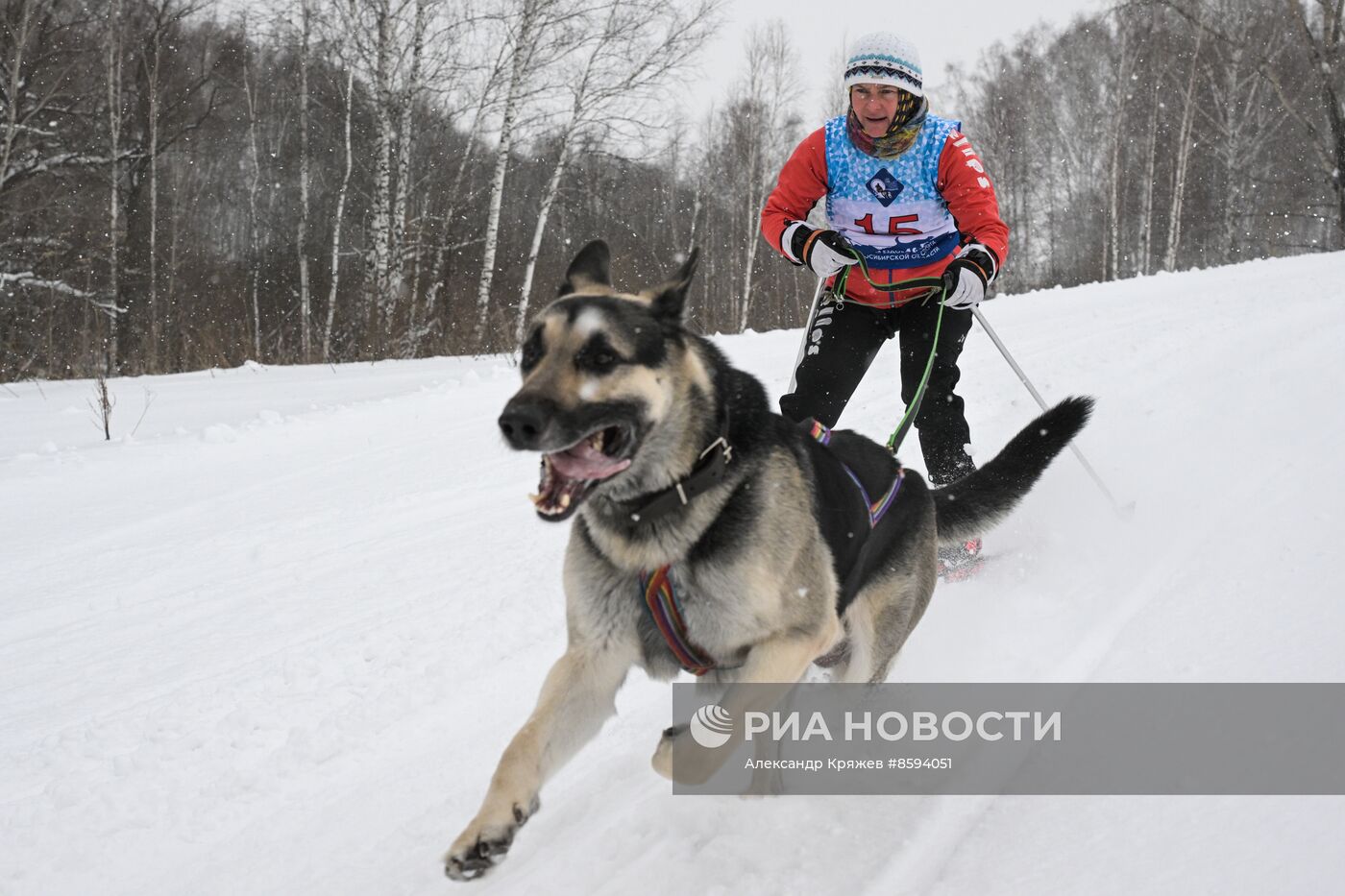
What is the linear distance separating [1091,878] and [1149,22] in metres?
32.4

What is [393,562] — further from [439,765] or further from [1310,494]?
[1310,494]

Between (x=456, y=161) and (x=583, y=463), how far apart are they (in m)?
18.2

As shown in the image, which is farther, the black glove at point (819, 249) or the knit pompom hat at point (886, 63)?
the black glove at point (819, 249)

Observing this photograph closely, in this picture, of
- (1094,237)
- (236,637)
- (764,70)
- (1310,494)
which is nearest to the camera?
(236,637)

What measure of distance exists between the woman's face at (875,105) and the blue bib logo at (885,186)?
0.20 m

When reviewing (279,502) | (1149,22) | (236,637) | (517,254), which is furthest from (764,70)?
(236,637)

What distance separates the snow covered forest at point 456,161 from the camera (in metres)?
14.6

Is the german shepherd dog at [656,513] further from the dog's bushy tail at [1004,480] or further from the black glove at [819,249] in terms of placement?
the black glove at [819,249]

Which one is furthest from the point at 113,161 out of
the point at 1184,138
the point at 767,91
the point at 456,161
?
the point at 1184,138

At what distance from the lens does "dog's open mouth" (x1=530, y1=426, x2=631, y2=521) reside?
2.08 metres

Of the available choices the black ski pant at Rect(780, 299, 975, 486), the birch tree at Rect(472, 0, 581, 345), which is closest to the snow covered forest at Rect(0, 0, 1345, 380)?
the birch tree at Rect(472, 0, 581, 345)

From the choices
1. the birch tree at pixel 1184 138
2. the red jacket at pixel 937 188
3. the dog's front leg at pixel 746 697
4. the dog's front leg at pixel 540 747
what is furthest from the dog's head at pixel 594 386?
the birch tree at pixel 1184 138

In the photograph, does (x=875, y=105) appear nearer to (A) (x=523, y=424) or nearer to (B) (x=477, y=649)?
(A) (x=523, y=424)

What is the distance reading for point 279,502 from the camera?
563 cm
